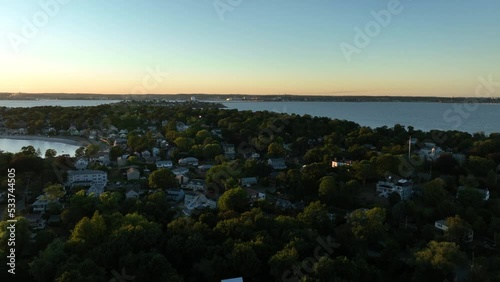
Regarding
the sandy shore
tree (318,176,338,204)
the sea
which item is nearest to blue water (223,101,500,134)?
the sea

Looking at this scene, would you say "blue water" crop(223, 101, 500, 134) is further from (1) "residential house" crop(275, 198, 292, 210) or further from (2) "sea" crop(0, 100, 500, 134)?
(1) "residential house" crop(275, 198, 292, 210)

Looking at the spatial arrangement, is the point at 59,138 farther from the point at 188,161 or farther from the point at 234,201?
the point at 234,201

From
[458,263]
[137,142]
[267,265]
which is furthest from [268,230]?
[137,142]

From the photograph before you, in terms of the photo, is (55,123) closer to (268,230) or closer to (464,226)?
(268,230)

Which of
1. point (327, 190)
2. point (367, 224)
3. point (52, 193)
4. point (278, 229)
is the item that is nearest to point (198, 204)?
point (278, 229)

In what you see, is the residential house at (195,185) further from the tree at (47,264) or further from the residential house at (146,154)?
the residential house at (146,154)

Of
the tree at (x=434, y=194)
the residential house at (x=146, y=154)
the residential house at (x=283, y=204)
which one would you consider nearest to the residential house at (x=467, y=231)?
the tree at (x=434, y=194)
